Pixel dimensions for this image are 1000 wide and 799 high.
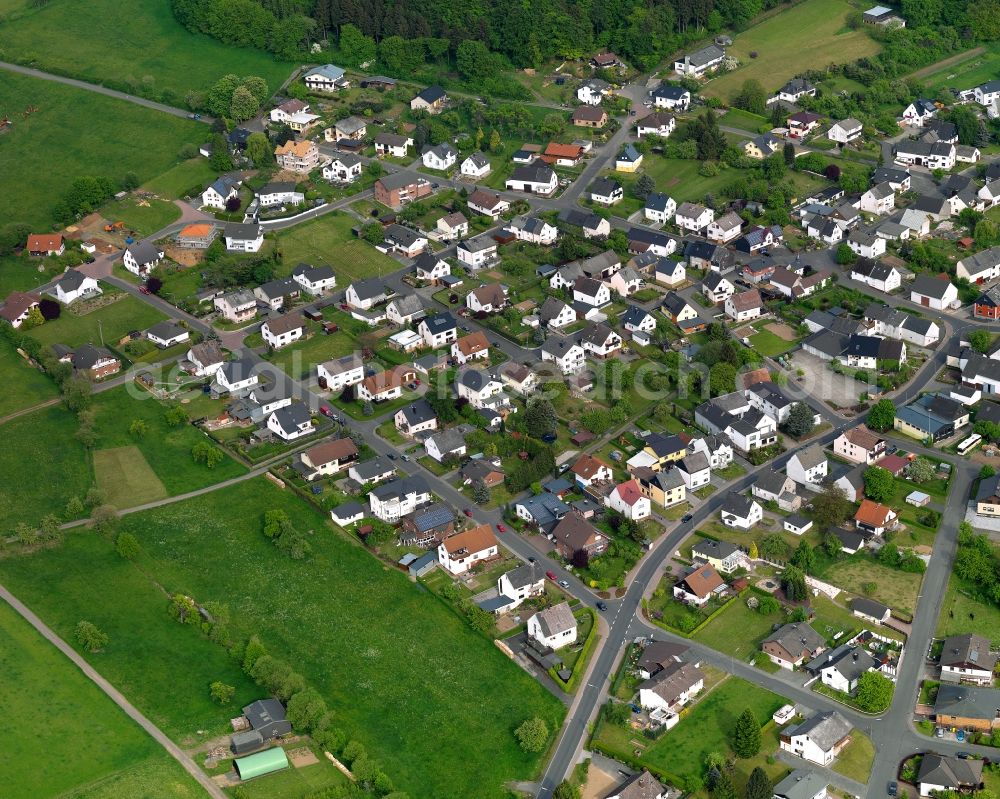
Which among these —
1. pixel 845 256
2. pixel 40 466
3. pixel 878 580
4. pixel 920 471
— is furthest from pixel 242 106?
pixel 878 580

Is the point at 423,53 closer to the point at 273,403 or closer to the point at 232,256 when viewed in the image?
the point at 232,256

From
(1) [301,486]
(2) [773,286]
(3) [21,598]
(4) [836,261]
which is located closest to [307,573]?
(1) [301,486]

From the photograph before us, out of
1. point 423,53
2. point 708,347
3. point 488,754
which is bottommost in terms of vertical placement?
point 488,754

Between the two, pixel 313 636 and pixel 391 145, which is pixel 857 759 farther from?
pixel 391 145

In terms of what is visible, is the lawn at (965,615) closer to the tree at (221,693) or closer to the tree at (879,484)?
the tree at (879,484)

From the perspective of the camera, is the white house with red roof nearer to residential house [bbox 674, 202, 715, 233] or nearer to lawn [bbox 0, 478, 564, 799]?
lawn [bbox 0, 478, 564, 799]

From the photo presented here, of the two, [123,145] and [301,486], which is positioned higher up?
[123,145]
